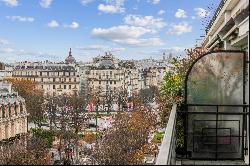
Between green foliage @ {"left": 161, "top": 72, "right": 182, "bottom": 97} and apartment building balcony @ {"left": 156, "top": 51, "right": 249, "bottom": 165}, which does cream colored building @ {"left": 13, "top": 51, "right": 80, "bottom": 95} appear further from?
apartment building balcony @ {"left": 156, "top": 51, "right": 249, "bottom": 165}

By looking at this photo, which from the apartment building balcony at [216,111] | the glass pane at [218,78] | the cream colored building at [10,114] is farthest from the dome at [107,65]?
the glass pane at [218,78]

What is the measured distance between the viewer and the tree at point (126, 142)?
3270 centimetres

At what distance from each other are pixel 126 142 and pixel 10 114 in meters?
20.1

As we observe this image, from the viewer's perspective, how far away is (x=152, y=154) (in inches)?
1494

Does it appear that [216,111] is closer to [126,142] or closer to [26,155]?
[26,155]

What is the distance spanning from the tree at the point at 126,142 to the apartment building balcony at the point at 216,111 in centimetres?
1856

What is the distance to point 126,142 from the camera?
39156 millimetres

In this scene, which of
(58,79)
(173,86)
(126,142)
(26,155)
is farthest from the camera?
(58,79)

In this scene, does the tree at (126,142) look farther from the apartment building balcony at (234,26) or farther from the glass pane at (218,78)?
the glass pane at (218,78)

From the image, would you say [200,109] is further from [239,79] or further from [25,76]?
[25,76]

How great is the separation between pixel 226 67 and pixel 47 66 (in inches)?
4854

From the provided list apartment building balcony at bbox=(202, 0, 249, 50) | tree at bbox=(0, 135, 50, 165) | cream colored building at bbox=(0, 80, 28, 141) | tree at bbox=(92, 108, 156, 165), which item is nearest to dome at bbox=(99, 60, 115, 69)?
cream colored building at bbox=(0, 80, 28, 141)

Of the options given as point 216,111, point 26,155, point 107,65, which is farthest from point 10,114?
point 107,65

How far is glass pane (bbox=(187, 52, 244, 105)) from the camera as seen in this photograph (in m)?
10.5
